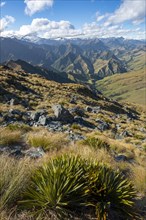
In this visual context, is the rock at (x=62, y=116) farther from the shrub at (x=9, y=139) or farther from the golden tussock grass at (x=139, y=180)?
the golden tussock grass at (x=139, y=180)

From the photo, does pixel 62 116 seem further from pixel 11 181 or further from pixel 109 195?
pixel 11 181

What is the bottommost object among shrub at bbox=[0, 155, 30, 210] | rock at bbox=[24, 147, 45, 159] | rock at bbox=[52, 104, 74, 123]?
rock at bbox=[52, 104, 74, 123]

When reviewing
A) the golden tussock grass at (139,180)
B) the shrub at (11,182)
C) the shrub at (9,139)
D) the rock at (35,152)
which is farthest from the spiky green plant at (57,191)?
the shrub at (9,139)

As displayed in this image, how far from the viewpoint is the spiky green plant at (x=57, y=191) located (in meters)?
4.75

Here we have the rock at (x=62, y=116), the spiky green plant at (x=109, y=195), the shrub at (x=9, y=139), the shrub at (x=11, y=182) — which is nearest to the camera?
the shrub at (x=11, y=182)

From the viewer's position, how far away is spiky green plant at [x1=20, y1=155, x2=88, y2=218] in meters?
4.75

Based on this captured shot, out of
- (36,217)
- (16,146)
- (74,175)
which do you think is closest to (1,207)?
(36,217)

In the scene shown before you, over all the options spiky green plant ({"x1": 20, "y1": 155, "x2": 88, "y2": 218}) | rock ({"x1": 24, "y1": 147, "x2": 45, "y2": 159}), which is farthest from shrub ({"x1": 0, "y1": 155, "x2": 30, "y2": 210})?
rock ({"x1": 24, "y1": 147, "x2": 45, "y2": 159})

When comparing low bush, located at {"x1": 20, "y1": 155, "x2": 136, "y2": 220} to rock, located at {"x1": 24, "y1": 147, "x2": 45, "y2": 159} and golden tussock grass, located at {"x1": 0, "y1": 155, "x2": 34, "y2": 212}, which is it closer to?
golden tussock grass, located at {"x1": 0, "y1": 155, "x2": 34, "y2": 212}

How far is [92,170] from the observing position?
571cm

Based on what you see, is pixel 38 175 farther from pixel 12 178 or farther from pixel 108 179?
pixel 108 179

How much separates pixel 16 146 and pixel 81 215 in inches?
217

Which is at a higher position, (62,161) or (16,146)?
(62,161)

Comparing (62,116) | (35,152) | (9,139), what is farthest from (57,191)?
(62,116)
